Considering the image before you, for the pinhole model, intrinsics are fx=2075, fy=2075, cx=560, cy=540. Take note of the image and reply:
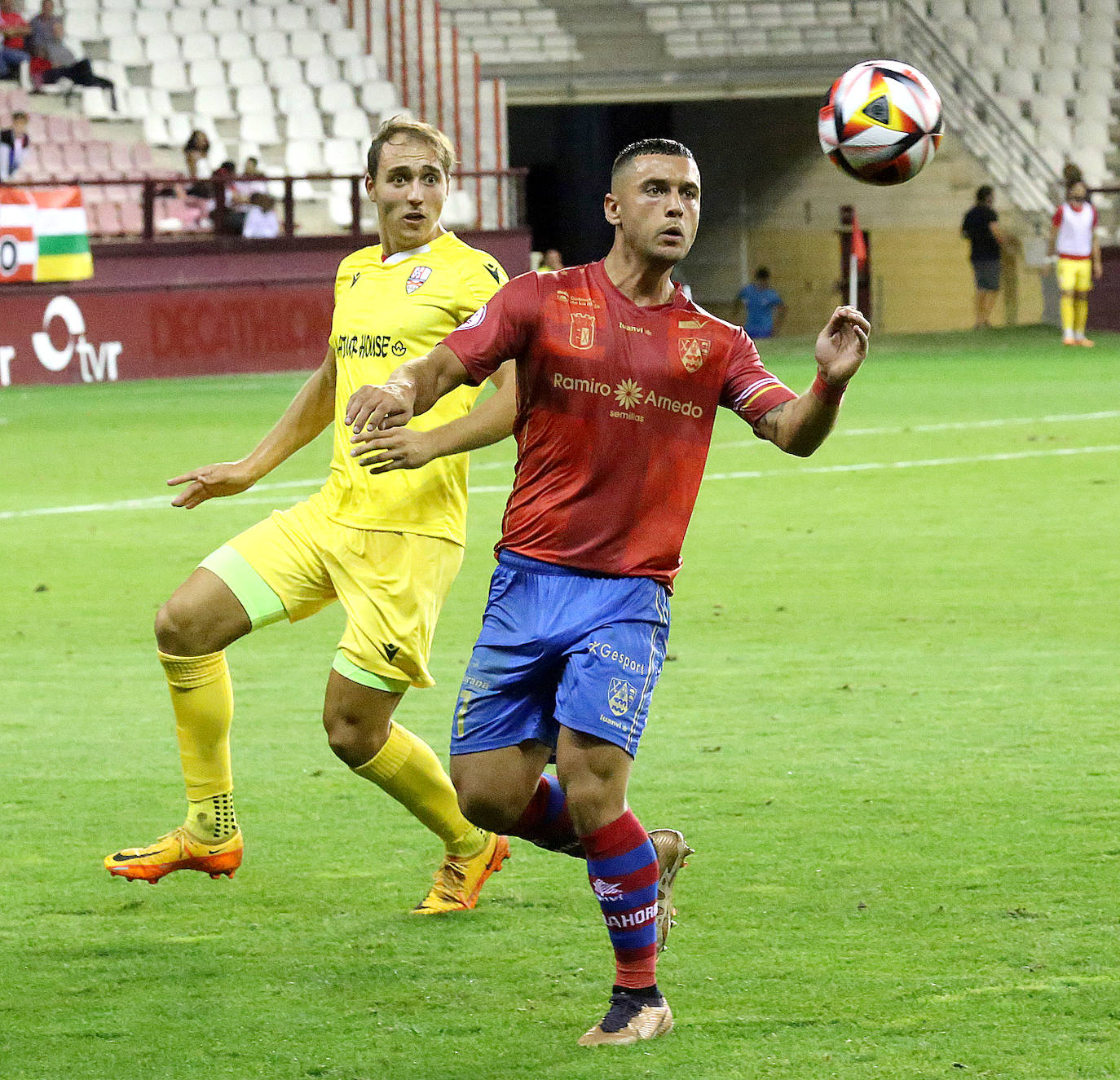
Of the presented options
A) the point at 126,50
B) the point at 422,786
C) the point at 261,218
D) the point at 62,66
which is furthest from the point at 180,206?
the point at 422,786

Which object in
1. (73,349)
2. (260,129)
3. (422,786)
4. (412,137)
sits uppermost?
(260,129)

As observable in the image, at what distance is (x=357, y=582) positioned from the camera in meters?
5.59

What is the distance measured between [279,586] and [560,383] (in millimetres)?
Answer: 1221

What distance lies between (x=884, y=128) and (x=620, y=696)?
236 centimetres

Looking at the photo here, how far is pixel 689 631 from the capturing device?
9.53 metres

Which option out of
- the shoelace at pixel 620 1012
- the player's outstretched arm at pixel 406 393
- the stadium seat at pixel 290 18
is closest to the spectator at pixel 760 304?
the stadium seat at pixel 290 18

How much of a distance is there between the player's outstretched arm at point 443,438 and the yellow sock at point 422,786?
3.17 feet

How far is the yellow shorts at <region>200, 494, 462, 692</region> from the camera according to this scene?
18.0 ft

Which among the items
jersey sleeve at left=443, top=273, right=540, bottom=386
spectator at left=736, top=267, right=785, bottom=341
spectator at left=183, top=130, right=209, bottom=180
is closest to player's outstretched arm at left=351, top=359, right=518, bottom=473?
jersey sleeve at left=443, top=273, right=540, bottom=386

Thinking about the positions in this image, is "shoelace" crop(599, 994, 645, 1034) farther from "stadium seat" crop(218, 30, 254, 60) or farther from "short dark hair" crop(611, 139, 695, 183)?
"stadium seat" crop(218, 30, 254, 60)

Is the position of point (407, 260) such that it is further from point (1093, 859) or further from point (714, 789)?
point (1093, 859)

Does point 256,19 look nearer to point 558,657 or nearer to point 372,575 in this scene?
point 372,575

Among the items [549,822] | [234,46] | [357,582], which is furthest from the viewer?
[234,46]

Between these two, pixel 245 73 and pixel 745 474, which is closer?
pixel 745 474
